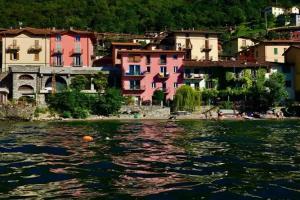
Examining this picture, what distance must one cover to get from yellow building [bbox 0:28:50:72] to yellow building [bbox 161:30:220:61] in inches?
997

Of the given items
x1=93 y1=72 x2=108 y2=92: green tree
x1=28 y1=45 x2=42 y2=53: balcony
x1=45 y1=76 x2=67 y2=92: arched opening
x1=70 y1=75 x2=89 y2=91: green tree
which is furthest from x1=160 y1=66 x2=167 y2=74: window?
x1=28 y1=45 x2=42 y2=53: balcony

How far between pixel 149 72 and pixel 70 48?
14.2 metres

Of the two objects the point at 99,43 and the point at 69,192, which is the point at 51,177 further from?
the point at 99,43

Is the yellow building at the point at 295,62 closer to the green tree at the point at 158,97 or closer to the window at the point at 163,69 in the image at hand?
the window at the point at 163,69

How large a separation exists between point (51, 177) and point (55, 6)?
15699cm

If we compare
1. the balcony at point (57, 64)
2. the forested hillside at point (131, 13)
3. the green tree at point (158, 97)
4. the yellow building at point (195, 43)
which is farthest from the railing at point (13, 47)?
the forested hillside at point (131, 13)

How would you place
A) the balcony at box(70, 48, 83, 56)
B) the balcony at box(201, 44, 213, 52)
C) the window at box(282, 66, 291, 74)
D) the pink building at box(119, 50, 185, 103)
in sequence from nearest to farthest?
1. the pink building at box(119, 50, 185, 103)
2. the balcony at box(70, 48, 83, 56)
3. the window at box(282, 66, 291, 74)
4. the balcony at box(201, 44, 213, 52)

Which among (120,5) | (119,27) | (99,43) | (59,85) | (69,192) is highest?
(120,5)

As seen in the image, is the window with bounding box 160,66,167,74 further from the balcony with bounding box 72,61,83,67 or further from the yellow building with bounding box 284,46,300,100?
the yellow building with bounding box 284,46,300,100

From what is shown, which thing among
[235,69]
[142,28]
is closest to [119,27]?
[142,28]

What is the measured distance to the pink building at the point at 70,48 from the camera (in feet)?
270

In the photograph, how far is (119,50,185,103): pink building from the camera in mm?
80125

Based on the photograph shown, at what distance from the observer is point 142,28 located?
518 feet

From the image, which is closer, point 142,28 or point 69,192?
point 69,192
